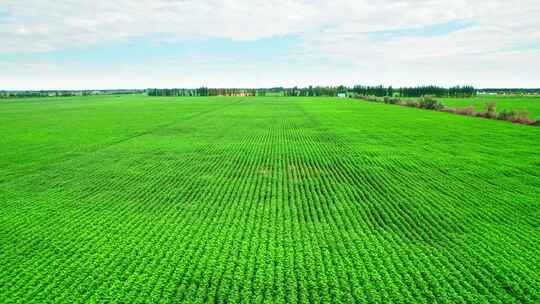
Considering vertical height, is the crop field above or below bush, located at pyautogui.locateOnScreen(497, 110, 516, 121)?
below

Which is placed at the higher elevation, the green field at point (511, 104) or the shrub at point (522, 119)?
the green field at point (511, 104)

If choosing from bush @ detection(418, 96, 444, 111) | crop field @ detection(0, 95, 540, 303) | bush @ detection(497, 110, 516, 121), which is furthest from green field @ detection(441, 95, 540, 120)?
crop field @ detection(0, 95, 540, 303)

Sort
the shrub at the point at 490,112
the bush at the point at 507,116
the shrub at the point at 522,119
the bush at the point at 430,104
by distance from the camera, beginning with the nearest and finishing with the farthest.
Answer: the shrub at the point at 522,119
the bush at the point at 507,116
the shrub at the point at 490,112
the bush at the point at 430,104

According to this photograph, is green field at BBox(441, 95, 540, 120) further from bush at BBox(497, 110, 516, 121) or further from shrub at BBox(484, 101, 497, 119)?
shrub at BBox(484, 101, 497, 119)

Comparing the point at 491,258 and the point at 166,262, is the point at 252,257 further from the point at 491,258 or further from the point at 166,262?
the point at 491,258

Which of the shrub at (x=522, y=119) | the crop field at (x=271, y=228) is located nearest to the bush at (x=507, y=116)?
the shrub at (x=522, y=119)

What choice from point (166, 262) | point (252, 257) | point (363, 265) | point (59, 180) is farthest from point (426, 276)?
point (59, 180)

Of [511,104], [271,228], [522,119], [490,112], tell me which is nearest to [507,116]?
[522,119]

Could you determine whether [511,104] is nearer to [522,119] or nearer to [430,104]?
[430,104]

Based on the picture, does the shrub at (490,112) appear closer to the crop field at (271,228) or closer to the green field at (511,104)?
the green field at (511,104)
